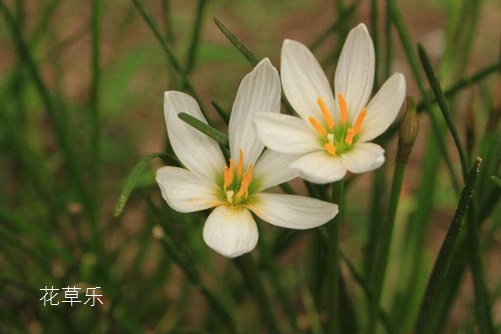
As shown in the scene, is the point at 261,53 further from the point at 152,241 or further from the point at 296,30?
the point at 152,241

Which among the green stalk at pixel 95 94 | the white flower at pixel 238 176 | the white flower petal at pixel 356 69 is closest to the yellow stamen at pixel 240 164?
the white flower at pixel 238 176

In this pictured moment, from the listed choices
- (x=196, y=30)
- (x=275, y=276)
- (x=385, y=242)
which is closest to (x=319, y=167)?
(x=385, y=242)

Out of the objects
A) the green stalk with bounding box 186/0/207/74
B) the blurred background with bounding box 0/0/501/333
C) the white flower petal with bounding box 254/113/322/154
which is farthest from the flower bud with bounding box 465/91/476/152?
the green stalk with bounding box 186/0/207/74

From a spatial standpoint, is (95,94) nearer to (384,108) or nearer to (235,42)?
(235,42)

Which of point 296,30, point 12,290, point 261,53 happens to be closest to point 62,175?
point 12,290

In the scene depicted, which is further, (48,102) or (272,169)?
(48,102)

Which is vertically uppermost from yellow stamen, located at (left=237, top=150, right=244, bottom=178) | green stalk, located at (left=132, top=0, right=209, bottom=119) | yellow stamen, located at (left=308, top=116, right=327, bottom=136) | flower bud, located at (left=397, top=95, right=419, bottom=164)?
green stalk, located at (left=132, top=0, right=209, bottom=119)

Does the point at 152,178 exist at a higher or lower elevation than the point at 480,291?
higher

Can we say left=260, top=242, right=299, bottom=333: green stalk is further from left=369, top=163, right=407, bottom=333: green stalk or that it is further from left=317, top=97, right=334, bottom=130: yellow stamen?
left=317, top=97, right=334, bottom=130: yellow stamen

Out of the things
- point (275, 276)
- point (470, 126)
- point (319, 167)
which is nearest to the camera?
point (319, 167)
